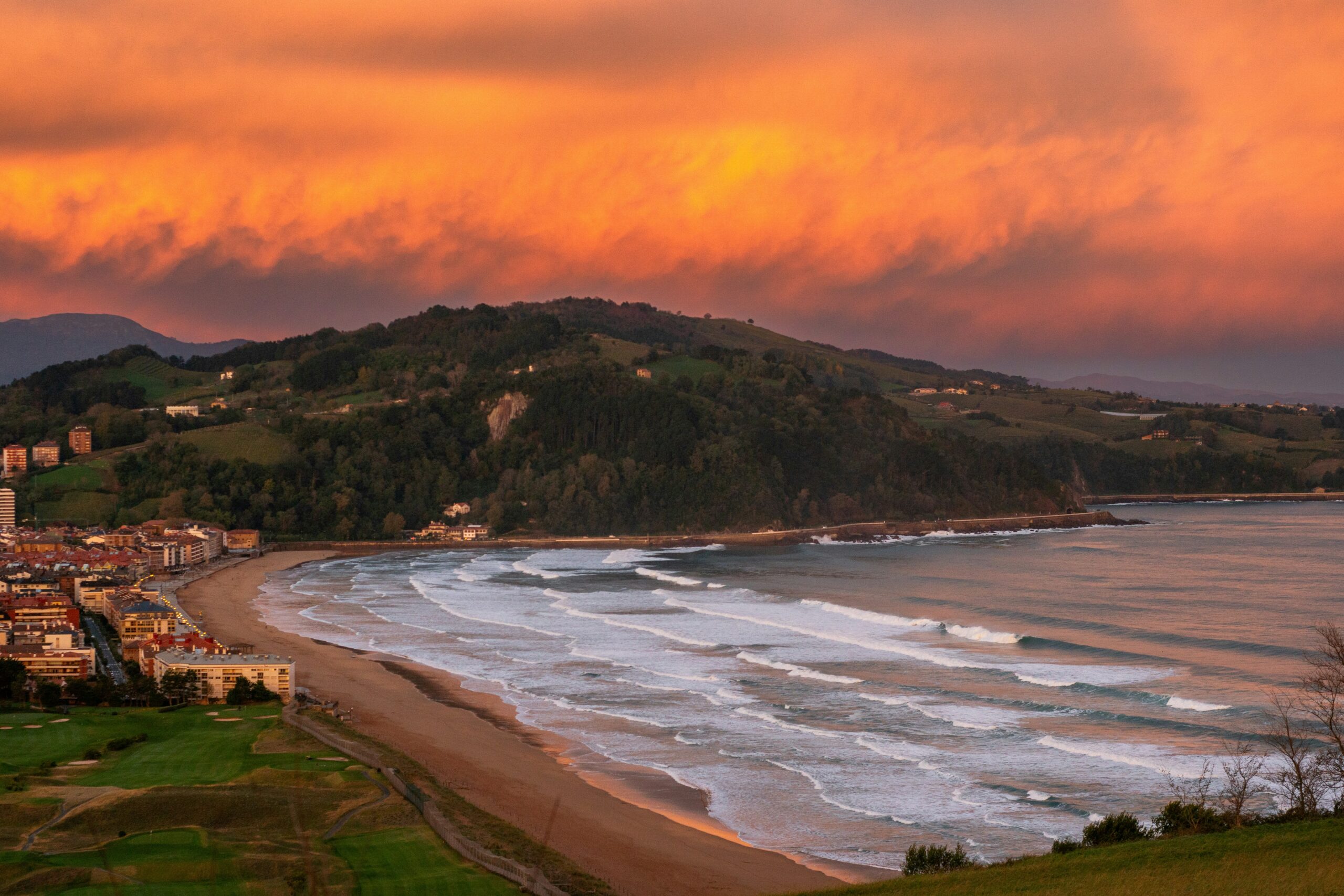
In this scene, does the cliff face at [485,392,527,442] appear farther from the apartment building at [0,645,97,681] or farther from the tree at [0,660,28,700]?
the tree at [0,660,28,700]

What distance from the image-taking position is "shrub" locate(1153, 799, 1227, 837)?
68.1 ft

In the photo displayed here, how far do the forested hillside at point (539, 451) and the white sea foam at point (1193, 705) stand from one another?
92.0 metres

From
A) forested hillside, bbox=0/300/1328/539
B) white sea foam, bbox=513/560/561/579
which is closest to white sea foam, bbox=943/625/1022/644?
white sea foam, bbox=513/560/561/579

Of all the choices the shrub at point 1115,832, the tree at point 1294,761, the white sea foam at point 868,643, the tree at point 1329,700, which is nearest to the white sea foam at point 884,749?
the tree at point 1294,761

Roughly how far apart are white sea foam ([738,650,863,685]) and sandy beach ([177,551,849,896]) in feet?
34.8

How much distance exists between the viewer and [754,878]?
2372 centimetres

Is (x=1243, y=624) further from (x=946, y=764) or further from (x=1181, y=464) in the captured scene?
(x=1181, y=464)

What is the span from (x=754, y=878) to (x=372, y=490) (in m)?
113

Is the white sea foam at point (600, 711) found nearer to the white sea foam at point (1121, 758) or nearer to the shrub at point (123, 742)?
the white sea foam at point (1121, 758)

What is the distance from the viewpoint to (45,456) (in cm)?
13138

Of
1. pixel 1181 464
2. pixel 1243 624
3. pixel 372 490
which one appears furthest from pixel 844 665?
pixel 1181 464

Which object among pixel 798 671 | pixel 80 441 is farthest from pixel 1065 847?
pixel 80 441

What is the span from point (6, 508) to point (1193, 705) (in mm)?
112676

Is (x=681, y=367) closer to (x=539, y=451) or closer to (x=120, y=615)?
(x=539, y=451)
